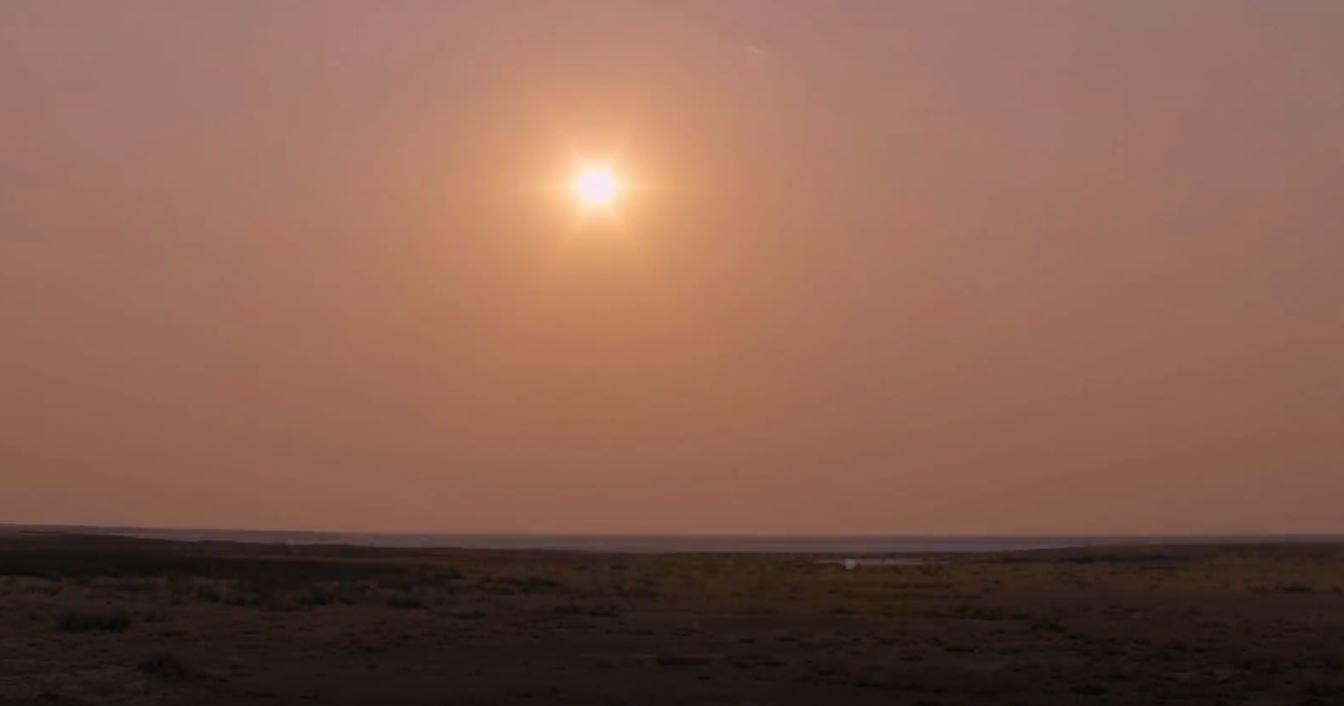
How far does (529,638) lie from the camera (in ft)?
129

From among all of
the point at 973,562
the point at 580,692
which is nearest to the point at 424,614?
the point at 580,692

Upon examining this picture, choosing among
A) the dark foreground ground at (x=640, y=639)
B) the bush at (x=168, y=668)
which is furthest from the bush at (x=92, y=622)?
the bush at (x=168, y=668)

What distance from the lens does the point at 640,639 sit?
39.2 m

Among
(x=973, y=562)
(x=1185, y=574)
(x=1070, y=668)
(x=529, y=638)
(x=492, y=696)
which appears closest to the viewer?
(x=492, y=696)

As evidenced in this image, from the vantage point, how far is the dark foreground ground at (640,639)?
29.1 metres

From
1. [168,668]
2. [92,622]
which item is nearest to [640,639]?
[92,622]

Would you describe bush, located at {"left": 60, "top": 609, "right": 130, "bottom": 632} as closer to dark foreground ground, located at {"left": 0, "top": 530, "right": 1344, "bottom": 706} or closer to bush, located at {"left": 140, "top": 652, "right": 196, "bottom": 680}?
dark foreground ground, located at {"left": 0, "top": 530, "right": 1344, "bottom": 706}

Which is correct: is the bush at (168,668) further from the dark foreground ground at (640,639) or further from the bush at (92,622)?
the bush at (92,622)

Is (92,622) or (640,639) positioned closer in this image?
(92,622)

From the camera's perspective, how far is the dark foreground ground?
29.1 metres

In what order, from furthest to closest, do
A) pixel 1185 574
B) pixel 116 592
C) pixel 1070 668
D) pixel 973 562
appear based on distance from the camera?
pixel 973 562 → pixel 1185 574 → pixel 116 592 → pixel 1070 668

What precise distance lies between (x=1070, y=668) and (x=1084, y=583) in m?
37.2

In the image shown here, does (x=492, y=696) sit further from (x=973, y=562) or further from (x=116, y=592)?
(x=973, y=562)

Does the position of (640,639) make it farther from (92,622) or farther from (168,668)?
(168,668)
